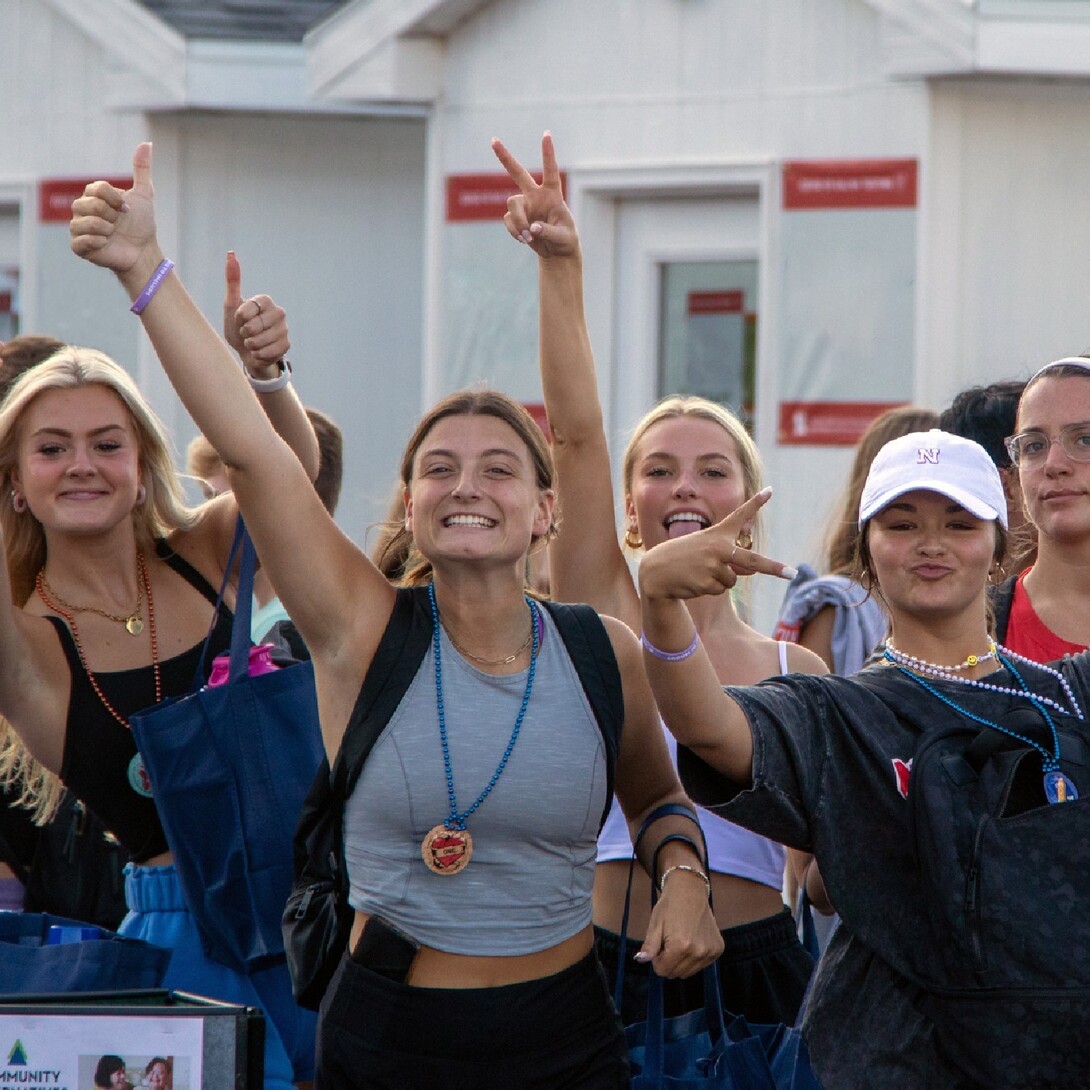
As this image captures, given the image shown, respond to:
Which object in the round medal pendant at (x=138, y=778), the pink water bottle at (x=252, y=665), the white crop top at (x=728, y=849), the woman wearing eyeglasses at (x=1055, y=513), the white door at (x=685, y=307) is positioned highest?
the white door at (x=685, y=307)

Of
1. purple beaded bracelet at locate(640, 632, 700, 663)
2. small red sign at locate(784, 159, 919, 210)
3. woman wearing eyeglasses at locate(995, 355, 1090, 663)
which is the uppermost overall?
small red sign at locate(784, 159, 919, 210)

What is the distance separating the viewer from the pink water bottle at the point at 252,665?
11.6 feet

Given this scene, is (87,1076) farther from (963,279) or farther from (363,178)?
(363,178)

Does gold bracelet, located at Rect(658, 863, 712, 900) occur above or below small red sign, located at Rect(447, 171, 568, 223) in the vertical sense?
below

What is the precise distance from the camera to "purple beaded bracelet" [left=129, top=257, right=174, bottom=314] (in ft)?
9.73

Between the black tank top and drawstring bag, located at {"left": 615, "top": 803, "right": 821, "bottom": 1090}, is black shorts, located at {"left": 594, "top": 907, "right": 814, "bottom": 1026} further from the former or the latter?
the black tank top

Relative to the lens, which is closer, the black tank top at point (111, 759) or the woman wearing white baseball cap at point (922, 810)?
the woman wearing white baseball cap at point (922, 810)

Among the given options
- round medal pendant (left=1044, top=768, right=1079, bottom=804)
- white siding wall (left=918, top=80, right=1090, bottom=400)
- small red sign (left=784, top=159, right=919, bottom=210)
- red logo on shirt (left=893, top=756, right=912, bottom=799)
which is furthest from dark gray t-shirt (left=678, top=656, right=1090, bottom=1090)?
small red sign (left=784, top=159, right=919, bottom=210)

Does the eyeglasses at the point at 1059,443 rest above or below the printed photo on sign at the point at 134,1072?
above

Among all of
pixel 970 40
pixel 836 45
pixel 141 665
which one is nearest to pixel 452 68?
pixel 836 45

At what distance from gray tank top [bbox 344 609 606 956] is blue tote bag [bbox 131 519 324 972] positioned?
498 millimetres

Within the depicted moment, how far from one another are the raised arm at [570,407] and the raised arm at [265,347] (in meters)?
0.47

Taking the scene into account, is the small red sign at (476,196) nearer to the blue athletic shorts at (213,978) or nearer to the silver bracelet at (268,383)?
the silver bracelet at (268,383)

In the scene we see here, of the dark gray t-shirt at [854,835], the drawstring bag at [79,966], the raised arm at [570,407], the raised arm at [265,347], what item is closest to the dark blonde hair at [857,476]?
the raised arm at [570,407]
